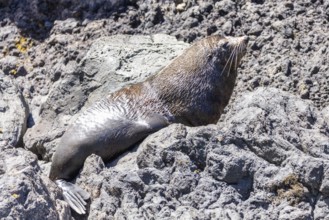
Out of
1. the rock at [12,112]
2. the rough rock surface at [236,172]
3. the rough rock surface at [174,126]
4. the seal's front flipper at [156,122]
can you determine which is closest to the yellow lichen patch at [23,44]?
the rough rock surface at [174,126]

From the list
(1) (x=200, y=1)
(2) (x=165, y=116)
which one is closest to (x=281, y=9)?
(1) (x=200, y=1)

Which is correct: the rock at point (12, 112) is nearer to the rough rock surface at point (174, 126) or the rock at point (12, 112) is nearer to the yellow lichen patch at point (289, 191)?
the rough rock surface at point (174, 126)

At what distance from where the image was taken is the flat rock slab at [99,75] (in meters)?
7.02

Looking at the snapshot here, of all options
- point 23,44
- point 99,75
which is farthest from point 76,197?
point 23,44

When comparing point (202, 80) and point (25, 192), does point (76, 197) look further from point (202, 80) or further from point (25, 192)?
point (202, 80)

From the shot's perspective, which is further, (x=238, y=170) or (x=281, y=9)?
(x=281, y=9)

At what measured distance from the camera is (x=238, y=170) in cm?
493

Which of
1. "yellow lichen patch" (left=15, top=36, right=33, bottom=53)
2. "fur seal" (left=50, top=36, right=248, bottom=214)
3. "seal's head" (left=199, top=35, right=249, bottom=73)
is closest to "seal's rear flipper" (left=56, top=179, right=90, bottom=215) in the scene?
"fur seal" (left=50, top=36, right=248, bottom=214)

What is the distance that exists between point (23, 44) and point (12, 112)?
4.10ft

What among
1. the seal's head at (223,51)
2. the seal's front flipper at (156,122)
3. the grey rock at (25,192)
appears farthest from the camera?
the seal's head at (223,51)

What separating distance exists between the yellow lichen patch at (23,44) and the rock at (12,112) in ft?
2.89

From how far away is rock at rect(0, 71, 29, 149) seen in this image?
663 cm

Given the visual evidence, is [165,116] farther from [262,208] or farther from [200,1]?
[262,208]

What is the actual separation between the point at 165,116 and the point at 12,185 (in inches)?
92.9
